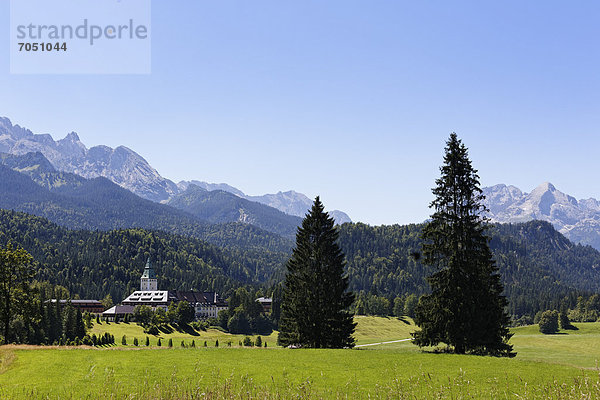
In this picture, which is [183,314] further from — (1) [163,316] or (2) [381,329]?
(2) [381,329]

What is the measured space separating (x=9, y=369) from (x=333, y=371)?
67.8 ft

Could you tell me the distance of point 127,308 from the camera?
191 metres

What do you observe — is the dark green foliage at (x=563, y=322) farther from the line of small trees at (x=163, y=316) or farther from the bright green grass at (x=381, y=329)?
the line of small trees at (x=163, y=316)

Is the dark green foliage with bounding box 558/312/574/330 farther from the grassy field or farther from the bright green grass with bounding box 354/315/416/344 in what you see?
the grassy field

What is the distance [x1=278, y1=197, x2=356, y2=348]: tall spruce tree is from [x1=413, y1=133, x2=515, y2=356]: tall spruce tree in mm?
11022

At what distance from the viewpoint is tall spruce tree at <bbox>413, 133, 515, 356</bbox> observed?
46312mm

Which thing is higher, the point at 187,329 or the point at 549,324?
the point at 187,329

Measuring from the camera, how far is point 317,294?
190ft

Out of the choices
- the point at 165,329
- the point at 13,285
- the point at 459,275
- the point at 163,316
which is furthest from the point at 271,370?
the point at 163,316

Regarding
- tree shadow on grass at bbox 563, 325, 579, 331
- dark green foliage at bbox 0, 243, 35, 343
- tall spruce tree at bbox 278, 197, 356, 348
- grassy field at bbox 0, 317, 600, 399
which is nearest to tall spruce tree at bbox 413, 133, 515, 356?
grassy field at bbox 0, 317, 600, 399

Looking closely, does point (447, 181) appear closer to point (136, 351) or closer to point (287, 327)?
point (287, 327)

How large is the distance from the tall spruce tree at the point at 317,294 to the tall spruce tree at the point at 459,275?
11022 millimetres

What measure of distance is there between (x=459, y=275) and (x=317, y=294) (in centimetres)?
1684

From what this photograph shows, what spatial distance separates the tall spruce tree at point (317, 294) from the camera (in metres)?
56.9
